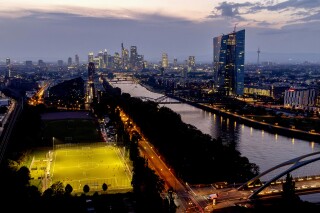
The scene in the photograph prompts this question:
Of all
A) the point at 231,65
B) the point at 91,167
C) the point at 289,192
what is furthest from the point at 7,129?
the point at 231,65

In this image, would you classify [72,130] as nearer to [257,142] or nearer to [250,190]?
[257,142]

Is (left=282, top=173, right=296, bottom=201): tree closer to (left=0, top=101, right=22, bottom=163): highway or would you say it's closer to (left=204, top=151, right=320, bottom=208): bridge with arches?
(left=204, top=151, right=320, bottom=208): bridge with arches

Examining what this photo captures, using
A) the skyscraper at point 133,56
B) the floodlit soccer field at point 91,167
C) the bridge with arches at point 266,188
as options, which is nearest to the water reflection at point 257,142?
the bridge with arches at point 266,188

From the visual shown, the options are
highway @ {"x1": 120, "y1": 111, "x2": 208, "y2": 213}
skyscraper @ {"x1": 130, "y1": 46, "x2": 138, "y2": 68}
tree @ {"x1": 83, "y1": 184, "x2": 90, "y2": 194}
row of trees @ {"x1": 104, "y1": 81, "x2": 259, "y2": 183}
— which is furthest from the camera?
skyscraper @ {"x1": 130, "y1": 46, "x2": 138, "y2": 68}

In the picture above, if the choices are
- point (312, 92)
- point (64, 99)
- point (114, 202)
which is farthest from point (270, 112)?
point (114, 202)

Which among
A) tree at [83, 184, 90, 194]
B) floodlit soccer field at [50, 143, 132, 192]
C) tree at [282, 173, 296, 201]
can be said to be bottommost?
floodlit soccer field at [50, 143, 132, 192]

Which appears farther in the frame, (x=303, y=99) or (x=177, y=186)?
(x=303, y=99)

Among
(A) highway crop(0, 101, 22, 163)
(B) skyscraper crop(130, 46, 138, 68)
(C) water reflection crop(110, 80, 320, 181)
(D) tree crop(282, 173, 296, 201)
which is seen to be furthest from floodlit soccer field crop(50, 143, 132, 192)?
(B) skyscraper crop(130, 46, 138, 68)
